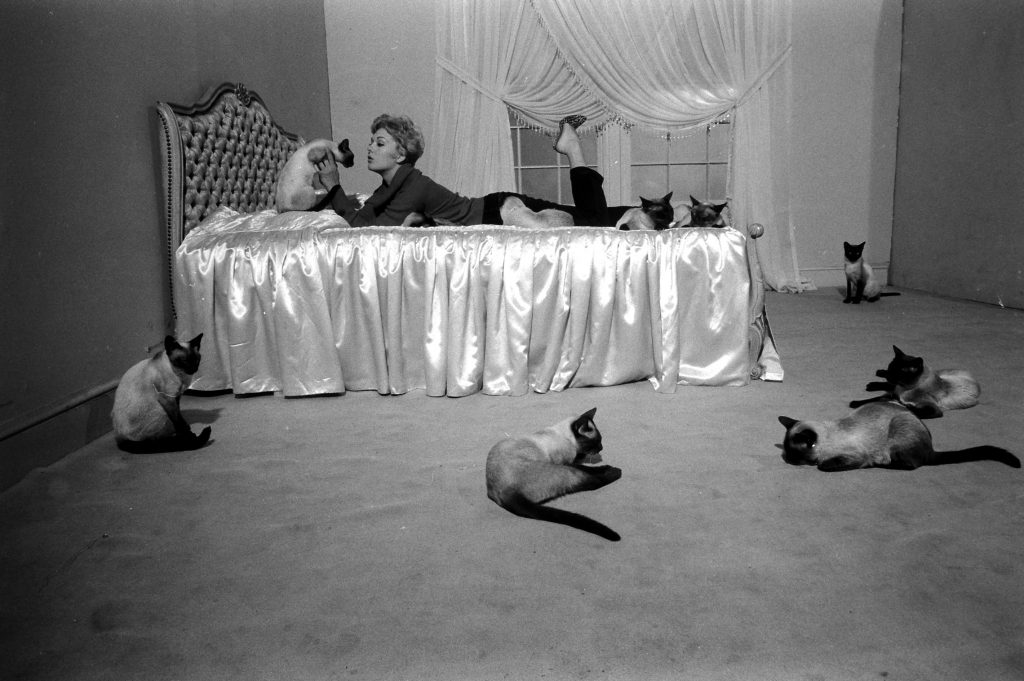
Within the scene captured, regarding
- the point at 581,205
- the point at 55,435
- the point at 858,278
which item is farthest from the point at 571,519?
the point at 858,278

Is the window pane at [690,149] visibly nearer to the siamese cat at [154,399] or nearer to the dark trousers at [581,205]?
the dark trousers at [581,205]

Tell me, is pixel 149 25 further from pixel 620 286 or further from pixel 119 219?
pixel 620 286

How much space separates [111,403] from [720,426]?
213 centimetres

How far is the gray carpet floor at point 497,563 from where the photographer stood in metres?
1.13

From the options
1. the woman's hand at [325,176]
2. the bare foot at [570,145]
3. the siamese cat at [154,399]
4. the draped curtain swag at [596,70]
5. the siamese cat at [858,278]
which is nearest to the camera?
the siamese cat at [154,399]

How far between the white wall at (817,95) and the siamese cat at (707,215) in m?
3.13

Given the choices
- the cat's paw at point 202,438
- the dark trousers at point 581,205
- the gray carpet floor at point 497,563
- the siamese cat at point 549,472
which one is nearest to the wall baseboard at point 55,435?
the gray carpet floor at point 497,563

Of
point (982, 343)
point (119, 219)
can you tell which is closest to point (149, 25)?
point (119, 219)

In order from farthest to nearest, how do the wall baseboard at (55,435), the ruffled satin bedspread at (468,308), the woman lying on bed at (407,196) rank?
the woman lying on bed at (407,196) → the ruffled satin bedspread at (468,308) → the wall baseboard at (55,435)

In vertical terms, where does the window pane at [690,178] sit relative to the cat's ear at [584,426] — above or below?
above

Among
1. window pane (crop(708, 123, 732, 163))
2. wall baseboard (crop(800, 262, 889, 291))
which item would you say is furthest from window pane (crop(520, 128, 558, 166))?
wall baseboard (crop(800, 262, 889, 291))

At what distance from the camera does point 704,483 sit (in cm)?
181

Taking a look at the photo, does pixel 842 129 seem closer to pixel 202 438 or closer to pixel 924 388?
pixel 924 388

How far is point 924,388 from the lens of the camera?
229cm
